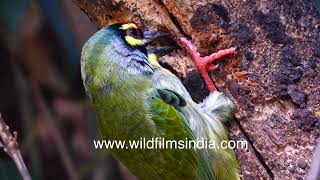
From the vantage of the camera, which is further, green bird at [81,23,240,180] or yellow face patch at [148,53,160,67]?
yellow face patch at [148,53,160,67]

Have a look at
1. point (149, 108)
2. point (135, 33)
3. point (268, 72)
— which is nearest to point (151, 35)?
point (135, 33)

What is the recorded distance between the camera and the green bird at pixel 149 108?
3.36 meters

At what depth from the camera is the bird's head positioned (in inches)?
135

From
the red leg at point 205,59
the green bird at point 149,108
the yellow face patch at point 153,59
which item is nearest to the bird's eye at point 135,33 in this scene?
the green bird at point 149,108

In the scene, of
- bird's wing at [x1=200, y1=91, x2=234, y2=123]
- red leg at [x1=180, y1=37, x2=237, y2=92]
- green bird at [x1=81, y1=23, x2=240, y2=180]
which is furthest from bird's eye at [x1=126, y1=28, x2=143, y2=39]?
bird's wing at [x1=200, y1=91, x2=234, y2=123]

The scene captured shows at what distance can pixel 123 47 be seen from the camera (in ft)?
11.6

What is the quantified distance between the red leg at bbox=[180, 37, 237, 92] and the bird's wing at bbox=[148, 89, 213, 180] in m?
0.16

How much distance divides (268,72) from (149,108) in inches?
24.7

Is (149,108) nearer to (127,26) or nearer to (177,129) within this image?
(177,129)

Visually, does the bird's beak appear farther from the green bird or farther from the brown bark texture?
the brown bark texture

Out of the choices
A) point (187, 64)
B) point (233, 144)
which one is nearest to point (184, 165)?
point (233, 144)

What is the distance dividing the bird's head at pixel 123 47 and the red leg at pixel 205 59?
8.0 inches

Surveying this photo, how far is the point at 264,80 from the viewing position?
318cm

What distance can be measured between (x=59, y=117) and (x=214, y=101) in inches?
154
